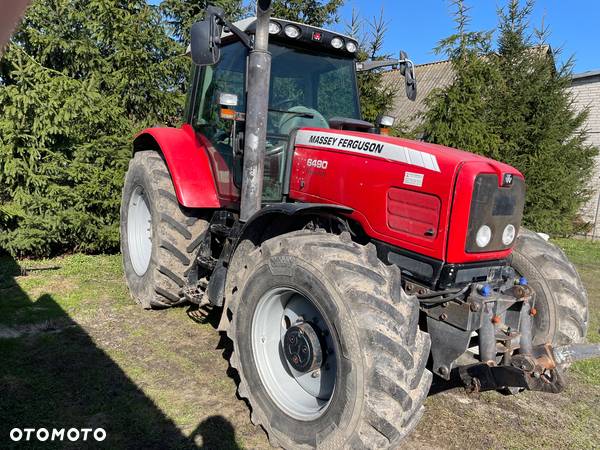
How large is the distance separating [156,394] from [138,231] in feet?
7.27

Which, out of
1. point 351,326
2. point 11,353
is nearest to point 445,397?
point 351,326

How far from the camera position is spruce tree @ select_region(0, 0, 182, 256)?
18.2 feet

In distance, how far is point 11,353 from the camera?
350cm

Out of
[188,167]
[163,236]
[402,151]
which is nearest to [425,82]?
[188,167]

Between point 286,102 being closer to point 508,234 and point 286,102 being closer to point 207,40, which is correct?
point 207,40

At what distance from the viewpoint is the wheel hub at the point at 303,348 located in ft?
8.59

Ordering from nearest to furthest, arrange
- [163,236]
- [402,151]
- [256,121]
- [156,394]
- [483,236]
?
[483,236] → [402,151] → [156,394] → [256,121] → [163,236]

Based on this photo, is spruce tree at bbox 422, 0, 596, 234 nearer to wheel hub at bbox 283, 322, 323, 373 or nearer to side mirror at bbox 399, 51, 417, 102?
side mirror at bbox 399, 51, 417, 102

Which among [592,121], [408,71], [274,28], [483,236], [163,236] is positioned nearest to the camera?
[483,236]

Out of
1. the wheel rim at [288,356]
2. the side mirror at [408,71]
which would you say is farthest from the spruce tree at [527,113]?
the wheel rim at [288,356]

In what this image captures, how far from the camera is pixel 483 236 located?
8.72 ft

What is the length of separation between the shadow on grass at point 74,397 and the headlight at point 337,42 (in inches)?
108

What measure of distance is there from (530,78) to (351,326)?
10.00 metres

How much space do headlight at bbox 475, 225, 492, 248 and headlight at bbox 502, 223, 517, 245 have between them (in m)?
0.14
